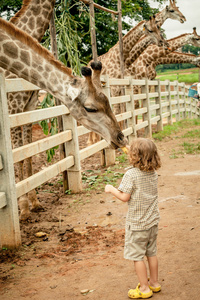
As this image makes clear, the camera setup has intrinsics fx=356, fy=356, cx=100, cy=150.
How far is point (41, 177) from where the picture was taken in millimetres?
4578

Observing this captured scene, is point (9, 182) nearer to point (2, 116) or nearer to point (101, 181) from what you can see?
point (2, 116)

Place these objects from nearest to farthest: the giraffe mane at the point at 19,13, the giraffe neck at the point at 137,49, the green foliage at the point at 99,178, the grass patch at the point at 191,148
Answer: the giraffe mane at the point at 19,13
the green foliage at the point at 99,178
the grass patch at the point at 191,148
the giraffe neck at the point at 137,49

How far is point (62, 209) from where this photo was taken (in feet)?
16.4

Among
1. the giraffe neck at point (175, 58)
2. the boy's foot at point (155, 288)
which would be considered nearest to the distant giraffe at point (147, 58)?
the giraffe neck at point (175, 58)

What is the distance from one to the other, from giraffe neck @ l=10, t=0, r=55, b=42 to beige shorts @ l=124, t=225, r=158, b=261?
3.94m

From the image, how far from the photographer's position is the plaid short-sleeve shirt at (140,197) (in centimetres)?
266

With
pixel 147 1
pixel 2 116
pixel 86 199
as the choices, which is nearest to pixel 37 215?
pixel 86 199

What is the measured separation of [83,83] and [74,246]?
1824 millimetres

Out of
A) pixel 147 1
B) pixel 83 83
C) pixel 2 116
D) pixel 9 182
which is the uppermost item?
pixel 147 1

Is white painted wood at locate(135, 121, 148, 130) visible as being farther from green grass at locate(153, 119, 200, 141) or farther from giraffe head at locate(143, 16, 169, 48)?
giraffe head at locate(143, 16, 169, 48)

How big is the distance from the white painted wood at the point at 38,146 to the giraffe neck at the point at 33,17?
165cm

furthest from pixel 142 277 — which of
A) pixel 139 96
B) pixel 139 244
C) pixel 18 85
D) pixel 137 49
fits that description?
pixel 137 49

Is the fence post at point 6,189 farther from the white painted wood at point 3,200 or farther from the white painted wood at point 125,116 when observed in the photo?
the white painted wood at point 125,116

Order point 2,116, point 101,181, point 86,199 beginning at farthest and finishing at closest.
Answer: point 101,181 < point 86,199 < point 2,116
